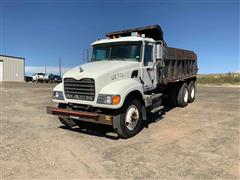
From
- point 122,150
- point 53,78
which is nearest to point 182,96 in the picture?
point 122,150

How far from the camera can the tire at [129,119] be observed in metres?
6.90

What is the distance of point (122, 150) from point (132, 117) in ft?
4.89

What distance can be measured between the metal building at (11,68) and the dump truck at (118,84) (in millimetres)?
39418

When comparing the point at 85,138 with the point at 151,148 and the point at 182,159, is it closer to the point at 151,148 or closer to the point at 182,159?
the point at 151,148

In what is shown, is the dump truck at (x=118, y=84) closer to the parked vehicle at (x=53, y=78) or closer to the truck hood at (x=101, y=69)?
the truck hood at (x=101, y=69)

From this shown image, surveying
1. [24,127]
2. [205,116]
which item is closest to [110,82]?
[24,127]

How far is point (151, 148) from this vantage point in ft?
20.6

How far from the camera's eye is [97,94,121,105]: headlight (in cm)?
→ 663

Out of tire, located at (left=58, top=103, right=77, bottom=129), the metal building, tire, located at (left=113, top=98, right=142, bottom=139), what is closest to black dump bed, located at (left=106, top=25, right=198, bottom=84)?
tire, located at (left=113, top=98, right=142, bottom=139)

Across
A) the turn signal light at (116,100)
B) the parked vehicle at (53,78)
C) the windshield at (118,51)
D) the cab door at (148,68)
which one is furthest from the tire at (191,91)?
the parked vehicle at (53,78)

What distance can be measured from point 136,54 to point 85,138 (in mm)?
3083

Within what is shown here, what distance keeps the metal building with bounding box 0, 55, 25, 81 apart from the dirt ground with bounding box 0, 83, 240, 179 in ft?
127

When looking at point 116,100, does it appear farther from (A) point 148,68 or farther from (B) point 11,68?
(B) point 11,68

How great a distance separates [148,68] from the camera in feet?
28.5
